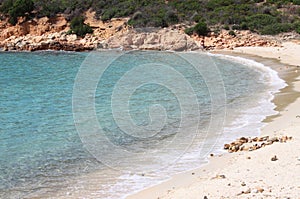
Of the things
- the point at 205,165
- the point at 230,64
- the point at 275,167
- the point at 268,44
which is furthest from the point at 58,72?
the point at 275,167

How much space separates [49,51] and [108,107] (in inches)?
945

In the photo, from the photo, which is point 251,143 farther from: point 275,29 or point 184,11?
point 184,11

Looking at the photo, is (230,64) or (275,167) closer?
(275,167)

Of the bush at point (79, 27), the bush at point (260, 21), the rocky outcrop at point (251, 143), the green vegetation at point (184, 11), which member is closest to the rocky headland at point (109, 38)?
the bush at point (79, 27)

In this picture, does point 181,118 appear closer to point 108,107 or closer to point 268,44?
point 108,107

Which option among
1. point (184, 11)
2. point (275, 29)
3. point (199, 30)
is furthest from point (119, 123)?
point (184, 11)

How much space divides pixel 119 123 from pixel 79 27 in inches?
1134

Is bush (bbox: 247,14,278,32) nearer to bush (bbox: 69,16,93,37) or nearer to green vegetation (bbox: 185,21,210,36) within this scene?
green vegetation (bbox: 185,21,210,36)

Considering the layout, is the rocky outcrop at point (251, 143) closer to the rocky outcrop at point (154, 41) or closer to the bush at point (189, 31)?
the rocky outcrop at point (154, 41)

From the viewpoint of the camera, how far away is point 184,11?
4541cm

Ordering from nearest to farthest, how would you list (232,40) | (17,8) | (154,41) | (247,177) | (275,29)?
(247,177)
(232,40)
(154,41)
(275,29)
(17,8)

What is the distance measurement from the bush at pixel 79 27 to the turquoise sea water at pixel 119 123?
558 inches

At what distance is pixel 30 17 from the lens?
45.4 meters

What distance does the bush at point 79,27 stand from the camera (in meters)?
41.3
